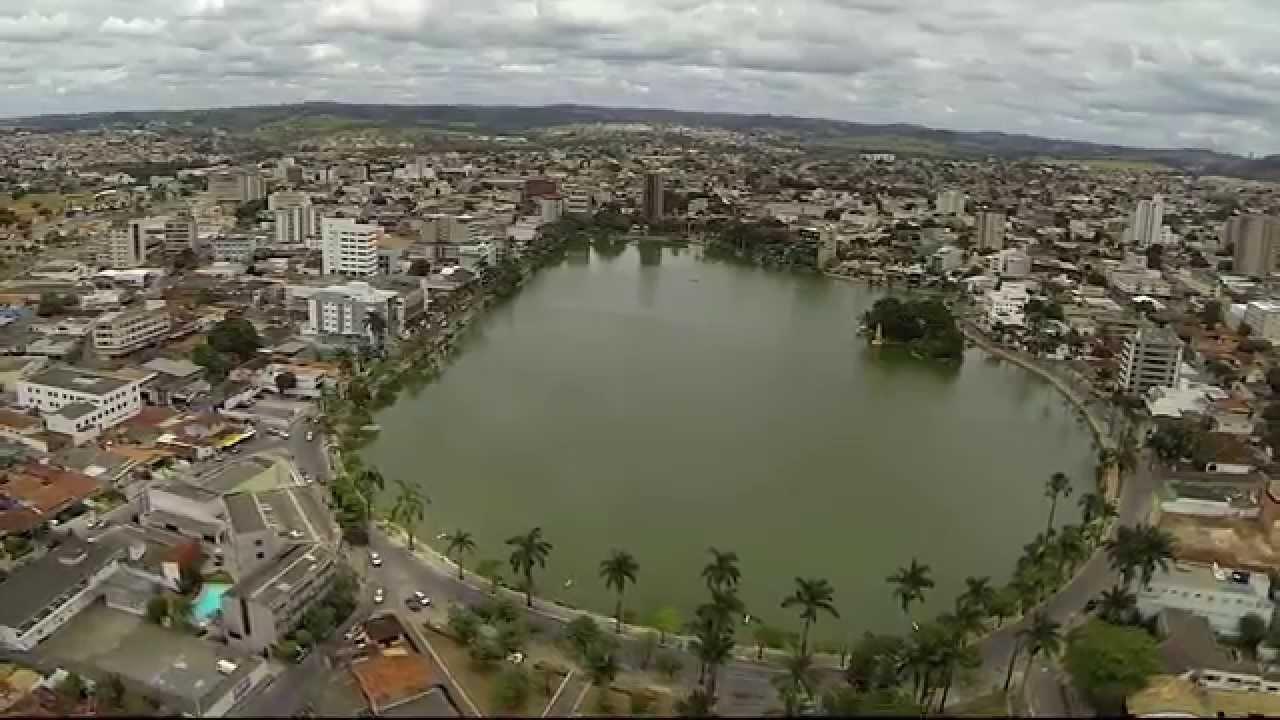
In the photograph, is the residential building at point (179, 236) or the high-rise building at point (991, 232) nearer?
the residential building at point (179, 236)

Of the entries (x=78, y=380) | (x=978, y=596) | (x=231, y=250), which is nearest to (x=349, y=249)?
(x=231, y=250)

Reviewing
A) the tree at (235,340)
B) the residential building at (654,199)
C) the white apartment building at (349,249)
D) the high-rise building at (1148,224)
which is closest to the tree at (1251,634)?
the tree at (235,340)

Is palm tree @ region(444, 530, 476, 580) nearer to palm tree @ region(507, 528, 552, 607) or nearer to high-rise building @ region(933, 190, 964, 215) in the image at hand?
palm tree @ region(507, 528, 552, 607)

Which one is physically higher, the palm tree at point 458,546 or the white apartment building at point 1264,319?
the white apartment building at point 1264,319

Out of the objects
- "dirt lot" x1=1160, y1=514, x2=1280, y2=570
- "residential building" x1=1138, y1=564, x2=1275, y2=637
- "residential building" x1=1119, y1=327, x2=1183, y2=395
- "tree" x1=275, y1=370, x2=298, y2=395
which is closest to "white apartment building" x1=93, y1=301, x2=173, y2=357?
"tree" x1=275, y1=370, x2=298, y2=395

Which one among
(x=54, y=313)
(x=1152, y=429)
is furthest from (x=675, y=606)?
(x=54, y=313)

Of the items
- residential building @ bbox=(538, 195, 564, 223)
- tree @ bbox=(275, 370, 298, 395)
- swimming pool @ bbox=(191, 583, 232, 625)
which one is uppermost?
residential building @ bbox=(538, 195, 564, 223)

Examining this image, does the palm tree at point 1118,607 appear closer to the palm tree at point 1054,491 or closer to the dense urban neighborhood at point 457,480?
the dense urban neighborhood at point 457,480
